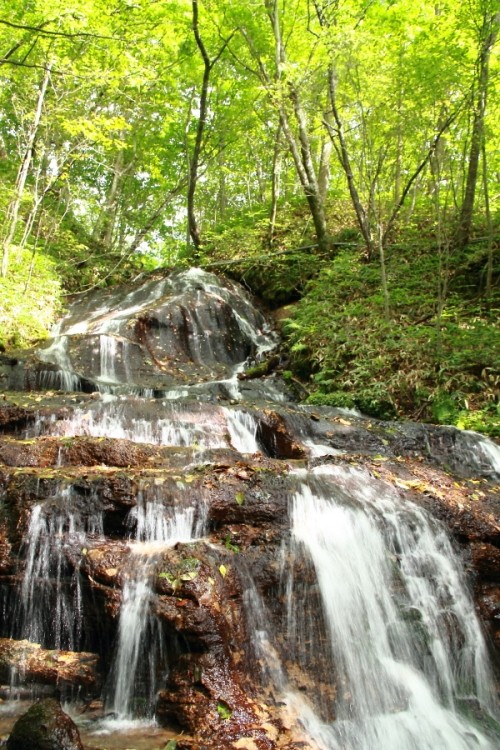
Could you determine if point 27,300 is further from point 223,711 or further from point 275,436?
point 223,711

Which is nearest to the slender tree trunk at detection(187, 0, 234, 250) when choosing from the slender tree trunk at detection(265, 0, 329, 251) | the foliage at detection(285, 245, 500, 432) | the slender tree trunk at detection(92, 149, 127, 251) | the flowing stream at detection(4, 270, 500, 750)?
the slender tree trunk at detection(265, 0, 329, 251)

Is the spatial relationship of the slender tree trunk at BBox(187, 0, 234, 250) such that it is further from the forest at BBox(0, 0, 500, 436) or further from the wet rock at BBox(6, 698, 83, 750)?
the wet rock at BBox(6, 698, 83, 750)

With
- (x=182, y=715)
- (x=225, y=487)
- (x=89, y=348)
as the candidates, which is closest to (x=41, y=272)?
(x=89, y=348)

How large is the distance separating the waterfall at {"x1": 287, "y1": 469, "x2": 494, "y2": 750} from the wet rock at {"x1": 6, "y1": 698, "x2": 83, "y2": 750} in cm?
147

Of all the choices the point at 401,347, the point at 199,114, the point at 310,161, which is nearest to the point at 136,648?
the point at 401,347

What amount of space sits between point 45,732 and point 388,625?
8.54 feet

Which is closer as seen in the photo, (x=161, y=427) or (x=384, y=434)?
Answer: (x=161, y=427)

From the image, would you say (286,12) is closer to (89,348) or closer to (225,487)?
(89,348)

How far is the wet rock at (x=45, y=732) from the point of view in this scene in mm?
2346

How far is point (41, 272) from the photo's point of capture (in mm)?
13273

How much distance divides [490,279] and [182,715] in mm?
10135

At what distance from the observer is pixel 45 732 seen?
7.74 ft

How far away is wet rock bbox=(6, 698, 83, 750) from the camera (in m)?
2.35

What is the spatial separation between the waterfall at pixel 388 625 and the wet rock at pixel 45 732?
4.83 ft
